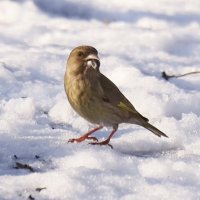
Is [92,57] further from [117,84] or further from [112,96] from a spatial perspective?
[117,84]

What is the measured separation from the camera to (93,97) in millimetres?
5082

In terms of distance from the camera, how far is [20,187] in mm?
3926

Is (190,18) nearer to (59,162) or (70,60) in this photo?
(70,60)

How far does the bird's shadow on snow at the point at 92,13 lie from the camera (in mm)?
10125

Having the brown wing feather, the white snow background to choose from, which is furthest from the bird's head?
the white snow background

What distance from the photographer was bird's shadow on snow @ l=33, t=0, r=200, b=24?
10125 millimetres

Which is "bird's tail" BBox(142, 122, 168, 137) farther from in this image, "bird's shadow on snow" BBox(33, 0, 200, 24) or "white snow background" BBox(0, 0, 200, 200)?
"bird's shadow on snow" BBox(33, 0, 200, 24)

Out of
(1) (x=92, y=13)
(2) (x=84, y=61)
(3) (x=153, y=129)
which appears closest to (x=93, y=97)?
(2) (x=84, y=61)

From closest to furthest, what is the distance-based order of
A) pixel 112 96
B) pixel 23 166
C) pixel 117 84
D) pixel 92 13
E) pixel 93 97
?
1. pixel 23 166
2. pixel 93 97
3. pixel 112 96
4. pixel 117 84
5. pixel 92 13

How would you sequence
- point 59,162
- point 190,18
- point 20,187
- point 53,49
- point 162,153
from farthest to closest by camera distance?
point 190,18
point 53,49
point 162,153
point 59,162
point 20,187

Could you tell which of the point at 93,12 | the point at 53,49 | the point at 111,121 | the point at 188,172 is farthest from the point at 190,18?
the point at 188,172

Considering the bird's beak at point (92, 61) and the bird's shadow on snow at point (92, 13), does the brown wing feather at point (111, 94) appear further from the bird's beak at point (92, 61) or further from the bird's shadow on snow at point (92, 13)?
the bird's shadow on snow at point (92, 13)

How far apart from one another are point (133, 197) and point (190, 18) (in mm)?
6616

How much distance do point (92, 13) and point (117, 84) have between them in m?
3.71
